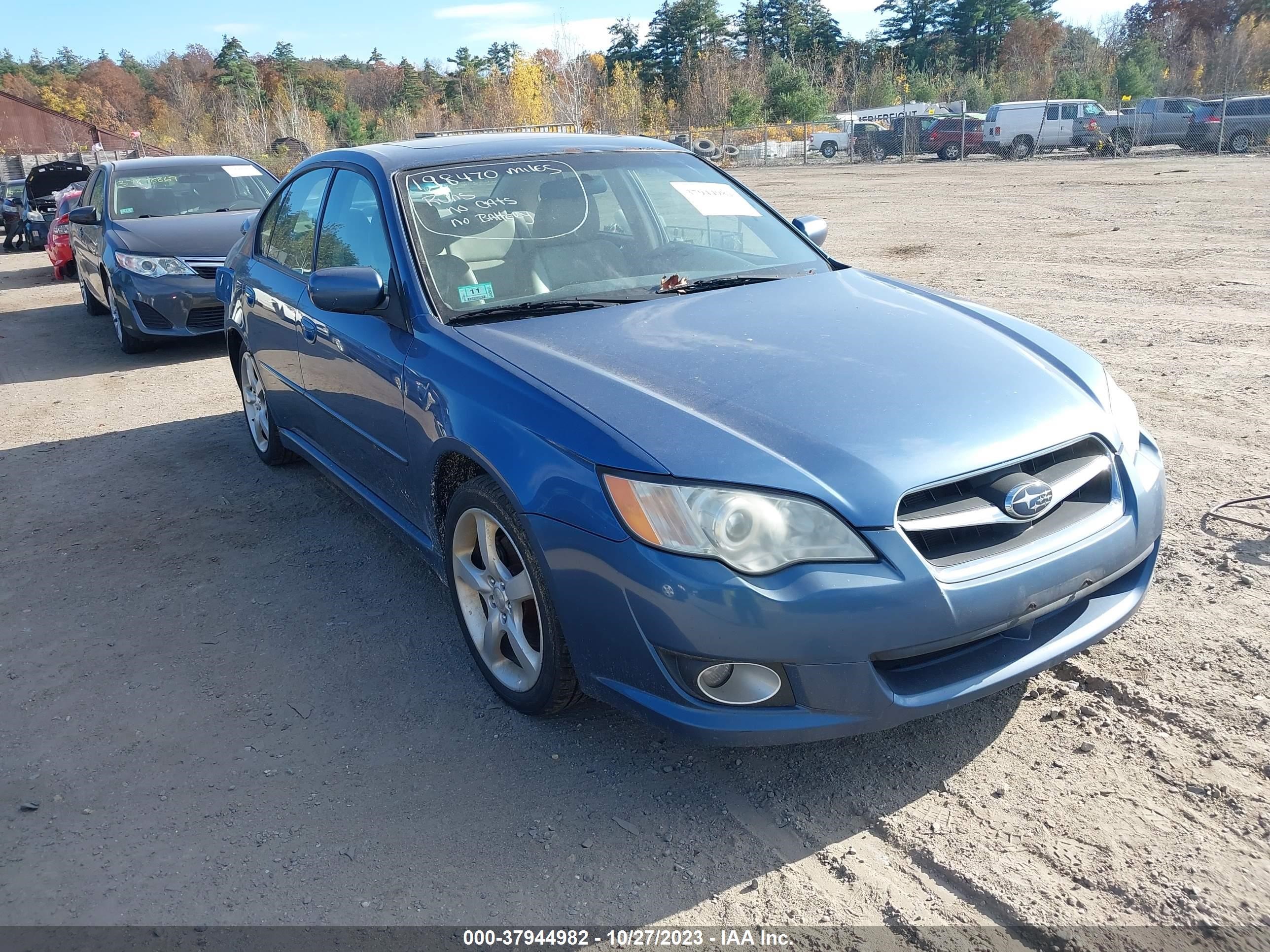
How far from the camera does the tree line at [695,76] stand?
49.7 metres

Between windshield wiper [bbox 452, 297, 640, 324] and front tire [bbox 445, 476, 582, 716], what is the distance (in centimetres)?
67

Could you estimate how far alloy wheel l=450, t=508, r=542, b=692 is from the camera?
310 cm

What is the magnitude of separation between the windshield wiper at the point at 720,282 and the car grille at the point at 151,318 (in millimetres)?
6693

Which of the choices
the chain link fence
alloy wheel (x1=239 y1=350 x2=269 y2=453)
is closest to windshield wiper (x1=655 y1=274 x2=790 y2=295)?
alloy wheel (x1=239 y1=350 x2=269 y2=453)

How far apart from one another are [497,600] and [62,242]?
1540 centimetres

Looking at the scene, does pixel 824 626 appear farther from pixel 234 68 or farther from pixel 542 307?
pixel 234 68

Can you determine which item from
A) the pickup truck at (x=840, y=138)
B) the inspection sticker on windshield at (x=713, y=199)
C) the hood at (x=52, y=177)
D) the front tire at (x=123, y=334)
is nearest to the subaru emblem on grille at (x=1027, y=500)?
the inspection sticker on windshield at (x=713, y=199)

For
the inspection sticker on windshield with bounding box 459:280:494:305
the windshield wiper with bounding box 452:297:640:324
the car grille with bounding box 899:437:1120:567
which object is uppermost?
the inspection sticker on windshield with bounding box 459:280:494:305

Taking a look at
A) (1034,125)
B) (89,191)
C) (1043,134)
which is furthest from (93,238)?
(1043,134)

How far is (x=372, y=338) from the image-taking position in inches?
148

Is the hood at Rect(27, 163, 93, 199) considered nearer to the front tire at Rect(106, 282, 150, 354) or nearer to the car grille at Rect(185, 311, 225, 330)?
the front tire at Rect(106, 282, 150, 354)

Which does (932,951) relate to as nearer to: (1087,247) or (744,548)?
(744,548)

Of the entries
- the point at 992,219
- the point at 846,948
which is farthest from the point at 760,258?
the point at 992,219

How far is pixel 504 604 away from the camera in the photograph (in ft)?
10.4
